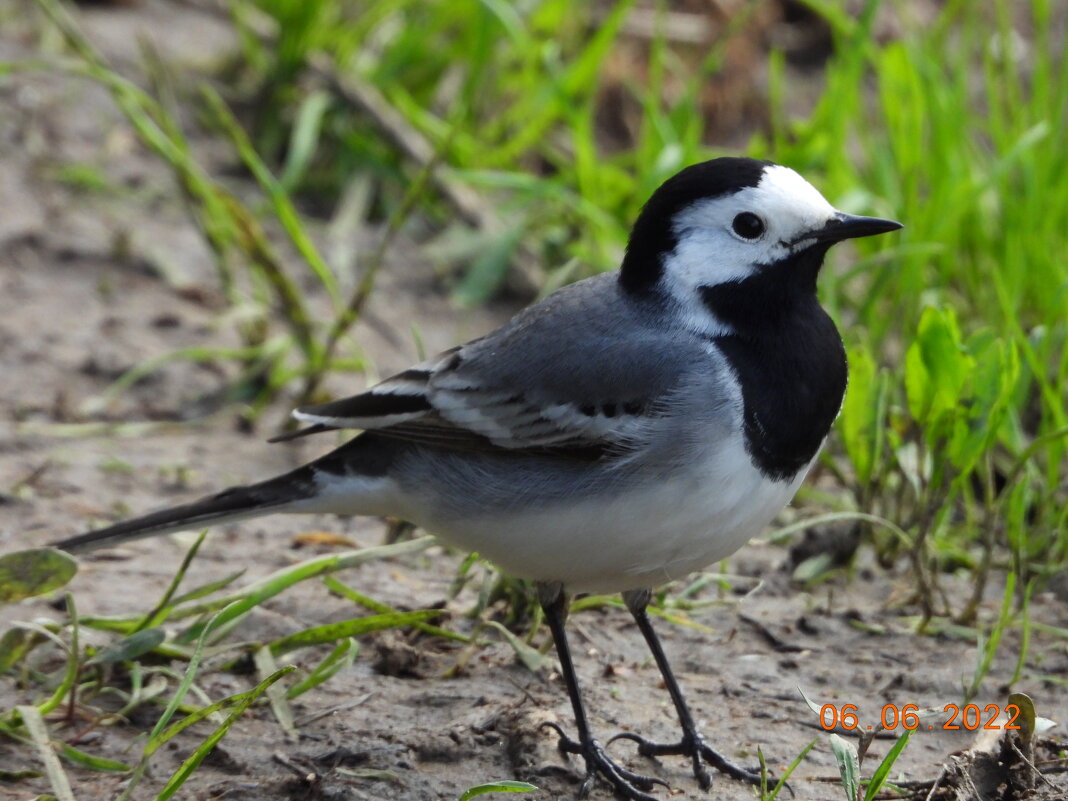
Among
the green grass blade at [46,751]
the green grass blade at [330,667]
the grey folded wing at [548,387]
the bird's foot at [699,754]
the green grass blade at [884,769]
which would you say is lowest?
the green grass blade at [46,751]

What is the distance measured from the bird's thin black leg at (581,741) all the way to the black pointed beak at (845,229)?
1.18 m

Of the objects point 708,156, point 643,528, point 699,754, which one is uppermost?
point 708,156

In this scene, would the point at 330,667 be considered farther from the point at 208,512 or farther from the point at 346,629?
the point at 208,512

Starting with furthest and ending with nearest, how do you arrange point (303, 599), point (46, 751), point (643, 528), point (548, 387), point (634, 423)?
point (303, 599), point (548, 387), point (634, 423), point (643, 528), point (46, 751)

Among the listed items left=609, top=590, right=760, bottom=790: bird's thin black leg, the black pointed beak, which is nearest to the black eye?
the black pointed beak

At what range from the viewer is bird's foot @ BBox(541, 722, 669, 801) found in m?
3.82

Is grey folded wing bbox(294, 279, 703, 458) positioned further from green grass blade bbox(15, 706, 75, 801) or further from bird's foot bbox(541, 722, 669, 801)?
green grass blade bbox(15, 706, 75, 801)

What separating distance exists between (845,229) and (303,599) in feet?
6.87

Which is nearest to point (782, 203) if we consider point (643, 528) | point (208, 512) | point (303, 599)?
point (643, 528)

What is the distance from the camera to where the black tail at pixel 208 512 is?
4.33m

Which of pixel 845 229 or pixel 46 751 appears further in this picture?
pixel 845 229

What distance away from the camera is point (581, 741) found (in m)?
3.95
